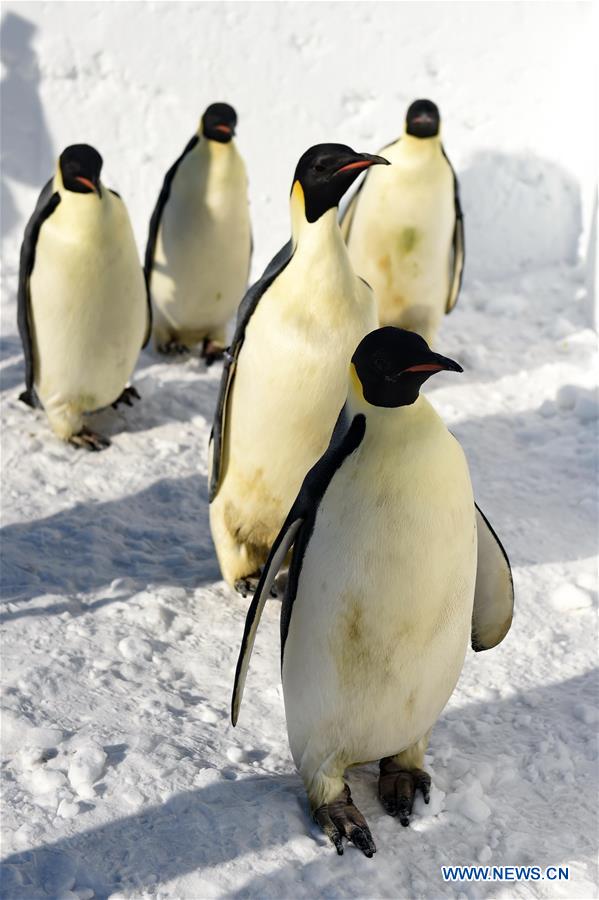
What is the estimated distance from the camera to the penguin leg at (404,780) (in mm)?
2600

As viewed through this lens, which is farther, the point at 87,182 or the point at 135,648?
the point at 87,182

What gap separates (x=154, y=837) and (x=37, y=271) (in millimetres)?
2734

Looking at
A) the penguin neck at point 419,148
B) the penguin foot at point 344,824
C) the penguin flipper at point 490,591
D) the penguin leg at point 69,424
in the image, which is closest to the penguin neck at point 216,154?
the penguin neck at point 419,148

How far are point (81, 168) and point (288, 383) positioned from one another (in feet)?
5.32

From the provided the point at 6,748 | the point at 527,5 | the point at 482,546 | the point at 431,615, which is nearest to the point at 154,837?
the point at 6,748

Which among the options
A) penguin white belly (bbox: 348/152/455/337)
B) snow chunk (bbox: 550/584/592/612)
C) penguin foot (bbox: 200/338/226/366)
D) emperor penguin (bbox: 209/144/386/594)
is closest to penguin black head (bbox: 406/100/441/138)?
penguin white belly (bbox: 348/152/455/337)

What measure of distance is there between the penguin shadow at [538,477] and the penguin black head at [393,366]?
177cm

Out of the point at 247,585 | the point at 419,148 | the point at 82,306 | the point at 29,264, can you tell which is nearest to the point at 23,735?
the point at 247,585

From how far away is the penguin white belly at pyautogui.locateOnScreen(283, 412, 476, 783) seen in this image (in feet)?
7.73

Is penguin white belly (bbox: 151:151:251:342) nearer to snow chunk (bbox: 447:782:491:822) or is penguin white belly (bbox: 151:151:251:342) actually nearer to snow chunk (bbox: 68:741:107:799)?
snow chunk (bbox: 68:741:107:799)

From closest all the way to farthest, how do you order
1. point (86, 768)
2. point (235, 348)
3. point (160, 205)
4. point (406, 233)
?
point (86, 768)
point (235, 348)
point (406, 233)
point (160, 205)

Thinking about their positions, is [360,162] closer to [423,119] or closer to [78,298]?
[78,298]

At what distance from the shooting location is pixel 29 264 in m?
4.61

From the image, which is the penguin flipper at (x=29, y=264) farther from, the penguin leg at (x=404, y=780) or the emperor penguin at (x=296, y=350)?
the penguin leg at (x=404, y=780)
